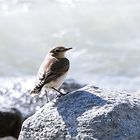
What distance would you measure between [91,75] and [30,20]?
A: 386 centimetres

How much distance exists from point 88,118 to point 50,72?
131 centimetres

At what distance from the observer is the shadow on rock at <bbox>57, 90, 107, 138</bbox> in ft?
22.7

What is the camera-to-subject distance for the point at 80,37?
19016 mm

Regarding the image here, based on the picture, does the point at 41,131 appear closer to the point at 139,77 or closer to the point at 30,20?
the point at 139,77

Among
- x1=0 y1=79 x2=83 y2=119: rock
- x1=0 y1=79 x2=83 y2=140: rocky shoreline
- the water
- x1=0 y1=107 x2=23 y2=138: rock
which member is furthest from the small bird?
the water

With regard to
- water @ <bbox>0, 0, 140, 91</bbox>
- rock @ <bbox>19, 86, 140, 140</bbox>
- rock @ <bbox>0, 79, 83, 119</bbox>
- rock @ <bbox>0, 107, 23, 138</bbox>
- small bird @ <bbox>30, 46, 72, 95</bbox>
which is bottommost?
rock @ <bbox>19, 86, 140, 140</bbox>

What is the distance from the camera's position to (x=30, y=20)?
20141 mm

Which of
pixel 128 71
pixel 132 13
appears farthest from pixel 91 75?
pixel 132 13

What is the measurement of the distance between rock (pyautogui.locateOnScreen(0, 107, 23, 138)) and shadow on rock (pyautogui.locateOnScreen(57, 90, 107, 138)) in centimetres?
422

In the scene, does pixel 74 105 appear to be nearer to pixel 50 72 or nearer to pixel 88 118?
pixel 88 118

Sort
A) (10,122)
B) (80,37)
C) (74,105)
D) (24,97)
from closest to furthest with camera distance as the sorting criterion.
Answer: (74,105) → (10,122) → (24,97) → (80,37)

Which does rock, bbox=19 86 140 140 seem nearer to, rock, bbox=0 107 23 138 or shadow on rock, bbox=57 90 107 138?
shadow on rock, bbox=57 90 107 138

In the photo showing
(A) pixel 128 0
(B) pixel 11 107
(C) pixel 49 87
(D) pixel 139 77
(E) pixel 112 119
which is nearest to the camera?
(E) pixel 112 119

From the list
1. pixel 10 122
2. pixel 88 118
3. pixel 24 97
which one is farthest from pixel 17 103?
pixel 88 118
